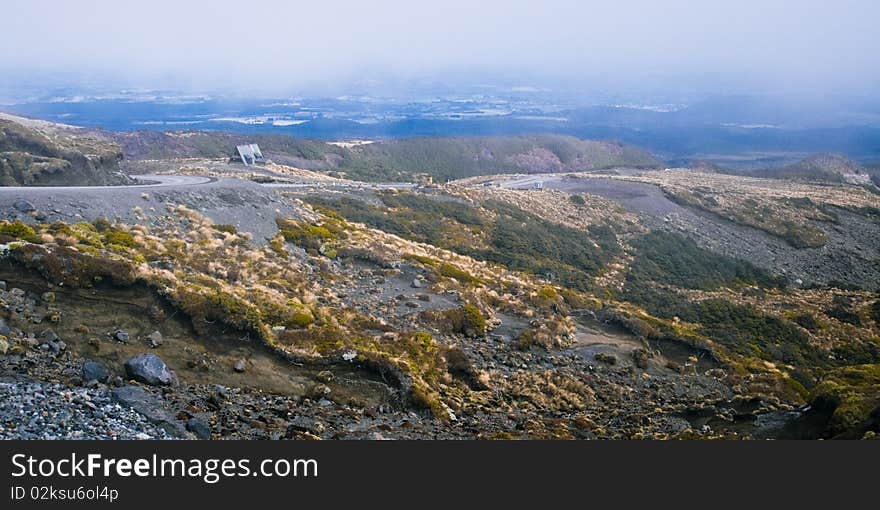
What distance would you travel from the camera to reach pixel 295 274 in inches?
1023

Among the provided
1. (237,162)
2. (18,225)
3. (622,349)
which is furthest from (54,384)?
(237,162)

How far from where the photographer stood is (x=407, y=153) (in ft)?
507

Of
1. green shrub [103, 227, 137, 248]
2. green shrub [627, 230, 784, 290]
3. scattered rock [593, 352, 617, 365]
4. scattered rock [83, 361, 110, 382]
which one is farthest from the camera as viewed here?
green shrub [627, 230, 784, 290]

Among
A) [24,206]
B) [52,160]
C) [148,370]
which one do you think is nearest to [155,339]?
[148,370]

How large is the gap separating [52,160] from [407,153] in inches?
4615

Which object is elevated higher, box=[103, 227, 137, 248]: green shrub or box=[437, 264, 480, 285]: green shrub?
box=[103, 227, 137, 248]: green shrub

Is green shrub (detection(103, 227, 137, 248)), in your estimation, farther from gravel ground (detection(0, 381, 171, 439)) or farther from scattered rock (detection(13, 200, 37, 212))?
gravel ground (detection(0, 381, 171, 439))

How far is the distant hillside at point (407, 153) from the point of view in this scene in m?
115

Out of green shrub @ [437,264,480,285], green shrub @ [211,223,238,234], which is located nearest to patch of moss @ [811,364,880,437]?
green shrub @ [437,264,480,285]

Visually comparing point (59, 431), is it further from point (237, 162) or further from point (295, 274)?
point (237, 162)

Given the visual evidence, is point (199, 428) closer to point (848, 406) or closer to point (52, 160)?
point (848, 406)

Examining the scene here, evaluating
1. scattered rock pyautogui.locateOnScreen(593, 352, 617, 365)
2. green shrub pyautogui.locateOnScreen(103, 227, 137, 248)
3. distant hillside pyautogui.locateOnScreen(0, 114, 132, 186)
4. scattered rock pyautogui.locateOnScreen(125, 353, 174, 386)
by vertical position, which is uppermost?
distant hillside pyautogui.locateOnScreen(0, 114, 132, 186)

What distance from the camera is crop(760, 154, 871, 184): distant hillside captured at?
136125 mm

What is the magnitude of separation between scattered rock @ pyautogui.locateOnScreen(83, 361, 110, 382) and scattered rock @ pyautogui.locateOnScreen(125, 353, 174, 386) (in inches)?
20.4
